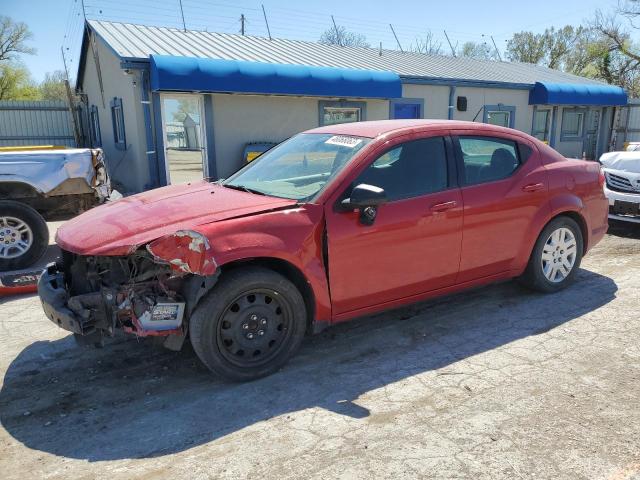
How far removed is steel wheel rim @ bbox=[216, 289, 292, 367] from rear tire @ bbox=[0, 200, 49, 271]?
3.92m

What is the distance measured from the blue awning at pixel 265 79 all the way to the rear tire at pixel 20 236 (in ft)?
17.4

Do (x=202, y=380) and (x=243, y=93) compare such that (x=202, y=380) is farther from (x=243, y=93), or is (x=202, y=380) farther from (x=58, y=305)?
(x=243, y=93)

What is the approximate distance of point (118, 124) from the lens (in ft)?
44.2

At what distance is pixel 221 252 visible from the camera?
125 inches

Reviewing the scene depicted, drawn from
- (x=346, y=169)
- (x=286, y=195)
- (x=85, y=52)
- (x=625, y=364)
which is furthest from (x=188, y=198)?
(x=85, y=52)

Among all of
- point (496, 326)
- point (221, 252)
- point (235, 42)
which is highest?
point (235, 42)

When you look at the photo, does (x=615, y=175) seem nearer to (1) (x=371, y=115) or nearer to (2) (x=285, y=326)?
(2) (x=285, y=326)

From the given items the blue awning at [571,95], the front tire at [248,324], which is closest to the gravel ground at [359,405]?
the front tire at [248,324]

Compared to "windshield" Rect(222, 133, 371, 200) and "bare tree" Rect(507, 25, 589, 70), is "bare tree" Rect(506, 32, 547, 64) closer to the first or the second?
"bare tree" Rect(507, 25, 589, 70)

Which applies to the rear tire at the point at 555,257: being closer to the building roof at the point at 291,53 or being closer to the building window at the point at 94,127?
the building roof at the point at 291,53

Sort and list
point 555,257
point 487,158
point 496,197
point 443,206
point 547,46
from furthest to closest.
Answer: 1. point 547,46
2. point 555,257
3. point 487,158
4. point 496,197
5. point 443,206

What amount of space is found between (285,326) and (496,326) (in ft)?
6.29

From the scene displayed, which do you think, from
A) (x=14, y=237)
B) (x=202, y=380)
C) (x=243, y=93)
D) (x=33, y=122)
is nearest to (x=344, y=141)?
(x=202, y=380)

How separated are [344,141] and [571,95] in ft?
54.3
